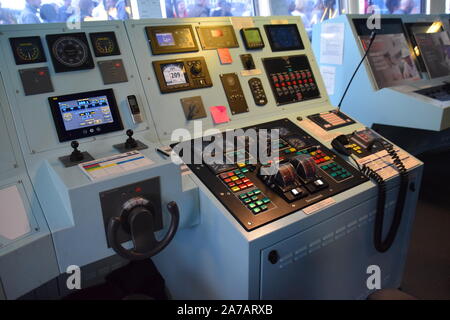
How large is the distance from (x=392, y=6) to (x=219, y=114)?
4.41 metres

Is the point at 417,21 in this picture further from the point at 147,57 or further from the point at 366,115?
the point at 147,57

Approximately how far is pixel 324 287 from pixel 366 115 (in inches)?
59.8

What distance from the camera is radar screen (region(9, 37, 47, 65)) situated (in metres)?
1.25

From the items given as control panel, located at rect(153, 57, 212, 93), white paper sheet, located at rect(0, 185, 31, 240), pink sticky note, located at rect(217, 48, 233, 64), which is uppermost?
pink sticky note, located at rect(217, 48, 233, 64)

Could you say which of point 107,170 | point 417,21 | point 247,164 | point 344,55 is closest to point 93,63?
point 107,170

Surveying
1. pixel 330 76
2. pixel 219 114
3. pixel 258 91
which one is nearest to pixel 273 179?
pixel 219 114

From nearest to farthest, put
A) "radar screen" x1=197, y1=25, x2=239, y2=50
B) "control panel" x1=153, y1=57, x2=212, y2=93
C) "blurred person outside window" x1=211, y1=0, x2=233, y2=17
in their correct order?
1. "control panel" x1=153, y1=57, x2=212, y2=93
2. "radar screen" x1=197, y1=25, x2=239, y2=50
3. "blurred person outside window" x1=211, y1=0, x2=233, y2=17

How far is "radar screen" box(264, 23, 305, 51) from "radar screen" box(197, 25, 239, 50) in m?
0.24

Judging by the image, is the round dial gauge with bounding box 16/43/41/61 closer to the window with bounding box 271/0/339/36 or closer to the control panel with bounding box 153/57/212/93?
the control panel with bounding box 153/57/212/93

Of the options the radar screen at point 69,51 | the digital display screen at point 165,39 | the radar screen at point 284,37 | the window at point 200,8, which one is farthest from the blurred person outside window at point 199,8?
the radar screen at point 69,51

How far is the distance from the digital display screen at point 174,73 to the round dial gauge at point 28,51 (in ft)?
1.61

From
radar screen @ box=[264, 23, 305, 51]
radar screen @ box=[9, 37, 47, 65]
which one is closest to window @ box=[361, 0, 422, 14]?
radar screen @ box=[264, 23, 305, 51]

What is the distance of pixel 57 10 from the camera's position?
109 inches

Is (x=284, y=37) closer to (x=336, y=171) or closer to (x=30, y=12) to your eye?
(x=336, y=171)
